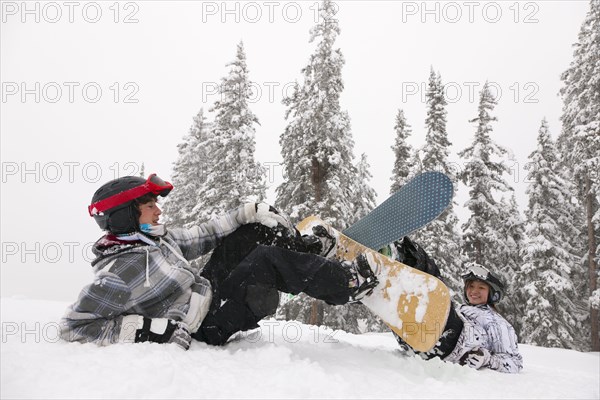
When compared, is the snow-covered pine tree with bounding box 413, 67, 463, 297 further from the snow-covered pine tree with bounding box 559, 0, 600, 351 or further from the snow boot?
the snow boot

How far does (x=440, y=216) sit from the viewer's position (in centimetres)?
1858

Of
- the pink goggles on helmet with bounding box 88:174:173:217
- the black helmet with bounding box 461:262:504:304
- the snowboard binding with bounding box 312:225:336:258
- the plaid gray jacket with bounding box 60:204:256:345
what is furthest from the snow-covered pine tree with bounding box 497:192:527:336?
the pink goggles on helmet with bounding box 88:174:173:217

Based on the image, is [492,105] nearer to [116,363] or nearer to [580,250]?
[580,250]

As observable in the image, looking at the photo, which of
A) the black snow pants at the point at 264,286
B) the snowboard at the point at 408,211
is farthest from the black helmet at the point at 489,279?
the black snow pants at the point at 264,286

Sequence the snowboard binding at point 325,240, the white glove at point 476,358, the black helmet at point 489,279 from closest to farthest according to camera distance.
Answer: the white glove at point 476,358 < the snowboard binding at point 325,240 < the black helmet at point 489,279

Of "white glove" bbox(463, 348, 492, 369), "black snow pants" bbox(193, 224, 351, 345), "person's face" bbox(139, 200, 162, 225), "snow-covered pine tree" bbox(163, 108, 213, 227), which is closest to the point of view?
"black snow pants" bbox(193, 224, 351, 345)

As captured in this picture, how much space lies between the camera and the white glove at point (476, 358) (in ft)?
11.4

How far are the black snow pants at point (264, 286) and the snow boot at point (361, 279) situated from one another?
0.07m

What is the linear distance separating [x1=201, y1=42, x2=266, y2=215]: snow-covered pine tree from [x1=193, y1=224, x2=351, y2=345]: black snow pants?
13.7 meters

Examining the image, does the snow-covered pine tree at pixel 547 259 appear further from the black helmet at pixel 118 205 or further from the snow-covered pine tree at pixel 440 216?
the black helmet at pixel 118 205

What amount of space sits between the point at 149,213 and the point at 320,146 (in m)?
13.5

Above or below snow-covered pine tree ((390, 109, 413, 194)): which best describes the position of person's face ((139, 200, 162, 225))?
below

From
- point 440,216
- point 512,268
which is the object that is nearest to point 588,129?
point 440,216

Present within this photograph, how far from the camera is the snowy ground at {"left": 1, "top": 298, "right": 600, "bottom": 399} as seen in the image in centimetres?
209
